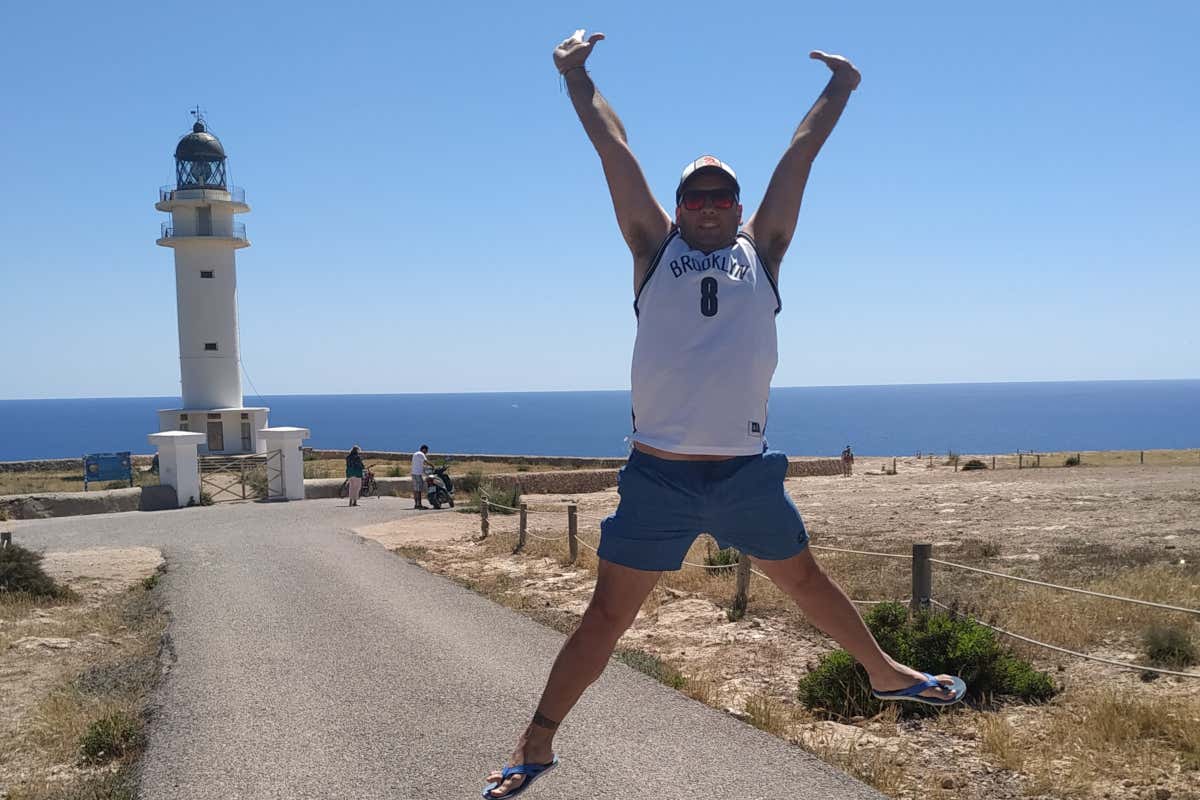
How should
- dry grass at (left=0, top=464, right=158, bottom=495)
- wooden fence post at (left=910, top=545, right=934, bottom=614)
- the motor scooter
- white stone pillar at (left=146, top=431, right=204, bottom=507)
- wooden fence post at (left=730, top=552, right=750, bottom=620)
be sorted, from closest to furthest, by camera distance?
wooden fence post at (left=910, top=545, right=934, bottom=614) → wooden fence post at (left=730, top=552, right=750, bottom=620) → the motor scooter → white stone pillar at (left=146, top=431, right=204, bottom=507) → dry grass at (left=0, top=464, right=158, bottom=495)

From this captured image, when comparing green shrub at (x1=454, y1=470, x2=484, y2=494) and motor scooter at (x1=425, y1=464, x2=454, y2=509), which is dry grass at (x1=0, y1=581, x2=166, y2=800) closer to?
motor scooter at (x1=425, y1=464, x2=454, y2=509)

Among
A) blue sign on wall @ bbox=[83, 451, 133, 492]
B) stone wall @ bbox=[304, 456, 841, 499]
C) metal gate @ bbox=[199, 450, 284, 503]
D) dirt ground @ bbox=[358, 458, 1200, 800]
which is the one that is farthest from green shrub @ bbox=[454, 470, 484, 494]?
blue sign on wall @ bbox=[83, 451, 133, 492]

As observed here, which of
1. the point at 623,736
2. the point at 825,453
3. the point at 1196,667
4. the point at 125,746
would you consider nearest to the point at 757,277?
the point at 623,736

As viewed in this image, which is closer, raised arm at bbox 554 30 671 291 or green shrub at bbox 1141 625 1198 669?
raised arm at bbox 554 30 671 291

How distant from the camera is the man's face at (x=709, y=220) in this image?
297cm

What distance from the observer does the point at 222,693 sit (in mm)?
7027

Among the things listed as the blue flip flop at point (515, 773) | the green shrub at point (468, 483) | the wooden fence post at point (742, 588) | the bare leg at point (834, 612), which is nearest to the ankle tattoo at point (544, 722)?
the blue flip flop at point (515, 773)

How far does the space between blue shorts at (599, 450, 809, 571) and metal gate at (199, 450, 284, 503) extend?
25052 mm

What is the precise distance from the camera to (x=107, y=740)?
20.0 feet

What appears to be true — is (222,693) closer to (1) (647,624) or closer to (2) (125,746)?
(2) (125,746)

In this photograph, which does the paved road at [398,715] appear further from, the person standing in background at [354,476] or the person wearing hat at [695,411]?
the person standing in background at [354,476]

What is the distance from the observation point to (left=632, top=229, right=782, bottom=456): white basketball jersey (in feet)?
9.13

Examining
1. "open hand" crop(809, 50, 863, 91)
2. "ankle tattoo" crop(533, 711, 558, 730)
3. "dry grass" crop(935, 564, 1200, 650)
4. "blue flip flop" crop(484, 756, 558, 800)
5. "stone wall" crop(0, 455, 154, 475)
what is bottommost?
"stone wall" crop(0, 455, 154, 475)

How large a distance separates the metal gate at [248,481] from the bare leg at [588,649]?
24.7 metres
